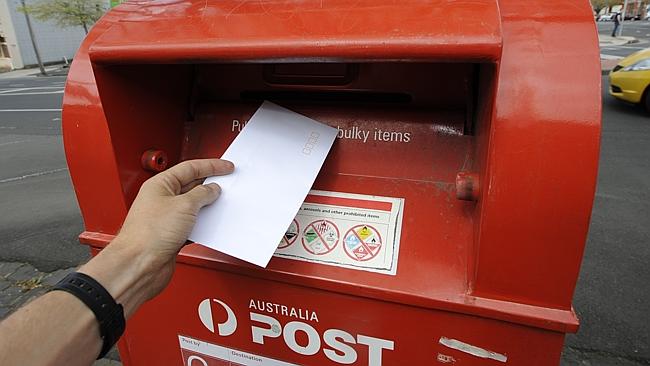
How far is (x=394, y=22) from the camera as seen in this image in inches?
34.8

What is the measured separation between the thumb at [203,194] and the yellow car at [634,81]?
6.94m

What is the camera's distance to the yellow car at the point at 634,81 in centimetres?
598

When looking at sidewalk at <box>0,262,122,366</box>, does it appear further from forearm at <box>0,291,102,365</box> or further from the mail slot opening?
forearm at <box>0,291,102,365</box>

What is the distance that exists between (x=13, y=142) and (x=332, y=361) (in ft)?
25.0

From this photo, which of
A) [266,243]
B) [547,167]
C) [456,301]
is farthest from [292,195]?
[547,167]

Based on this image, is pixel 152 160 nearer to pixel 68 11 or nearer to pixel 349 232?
pixel 349 232

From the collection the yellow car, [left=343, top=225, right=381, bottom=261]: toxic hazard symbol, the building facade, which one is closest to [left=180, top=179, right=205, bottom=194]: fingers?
[left=343, top=225, right=381, bottom=261]: toxic hazard symbol

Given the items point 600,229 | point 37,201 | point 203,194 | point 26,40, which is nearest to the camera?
point 203,194

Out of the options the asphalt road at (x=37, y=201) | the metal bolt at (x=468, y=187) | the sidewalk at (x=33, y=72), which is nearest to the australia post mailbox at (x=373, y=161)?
the metal bolt at (x=468, y=187)

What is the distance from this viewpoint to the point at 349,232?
1132 millimetres

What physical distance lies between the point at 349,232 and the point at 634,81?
672 centimetres

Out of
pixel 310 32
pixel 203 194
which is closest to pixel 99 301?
pixel 203 194

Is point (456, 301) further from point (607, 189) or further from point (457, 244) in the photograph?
point (607, 189)

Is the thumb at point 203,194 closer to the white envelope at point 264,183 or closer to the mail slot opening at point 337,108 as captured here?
the white envelope at point 264,183
